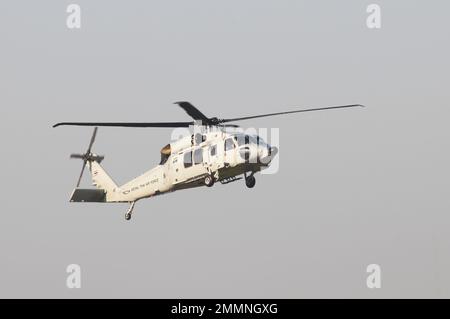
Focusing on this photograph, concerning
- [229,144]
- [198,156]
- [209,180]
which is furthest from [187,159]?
[229,144]

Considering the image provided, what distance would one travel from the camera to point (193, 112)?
1839 inches

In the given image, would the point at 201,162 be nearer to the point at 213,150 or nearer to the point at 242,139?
the point at 213,150

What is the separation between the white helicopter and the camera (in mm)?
46062

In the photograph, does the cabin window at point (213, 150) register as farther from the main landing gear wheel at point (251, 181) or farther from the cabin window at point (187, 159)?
the main landing gear wheel at point (251, 181)

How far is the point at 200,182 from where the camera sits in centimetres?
4950

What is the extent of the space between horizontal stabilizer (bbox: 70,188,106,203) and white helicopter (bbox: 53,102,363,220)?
0.22 ft

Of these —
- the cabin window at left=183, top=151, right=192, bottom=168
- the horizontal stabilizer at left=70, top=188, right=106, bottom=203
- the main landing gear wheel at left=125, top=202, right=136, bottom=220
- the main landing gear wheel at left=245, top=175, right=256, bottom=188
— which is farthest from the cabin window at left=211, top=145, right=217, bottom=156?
the horizontal stabilizer at left=70, top=188, right=106, bottom=203

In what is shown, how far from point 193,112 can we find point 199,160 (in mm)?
3400

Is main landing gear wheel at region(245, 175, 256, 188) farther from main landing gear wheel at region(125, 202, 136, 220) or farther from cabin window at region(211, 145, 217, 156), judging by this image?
main landing gear wheel at region(125, 202, 136, 220)


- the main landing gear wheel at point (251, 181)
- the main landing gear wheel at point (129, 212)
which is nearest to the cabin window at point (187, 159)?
the main landing gear wheel at point (251, 181)

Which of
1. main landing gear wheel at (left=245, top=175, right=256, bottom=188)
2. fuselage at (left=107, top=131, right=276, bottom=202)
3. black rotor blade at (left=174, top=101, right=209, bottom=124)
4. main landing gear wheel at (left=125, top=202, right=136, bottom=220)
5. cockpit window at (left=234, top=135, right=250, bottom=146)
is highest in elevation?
black rotor blade at (left=174, top=101, right=209, bottom=124)
